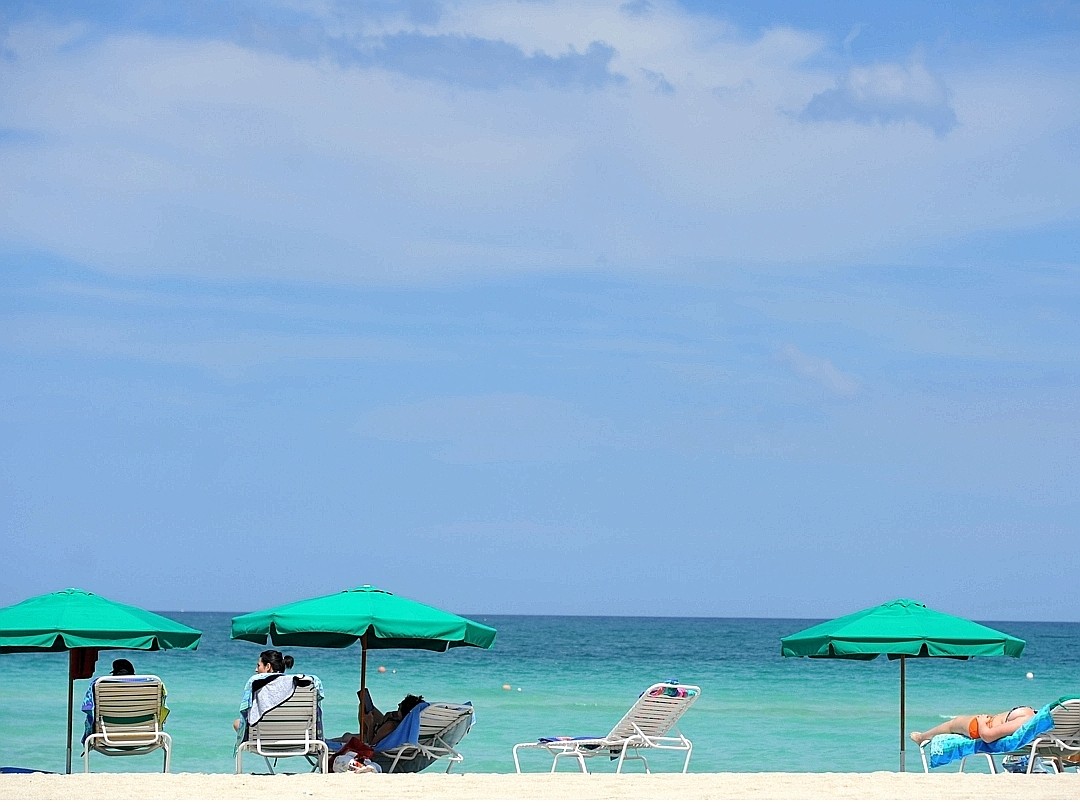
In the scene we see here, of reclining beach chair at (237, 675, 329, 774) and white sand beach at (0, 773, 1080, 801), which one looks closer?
white sand beach at (0, 773, 1080, 801)

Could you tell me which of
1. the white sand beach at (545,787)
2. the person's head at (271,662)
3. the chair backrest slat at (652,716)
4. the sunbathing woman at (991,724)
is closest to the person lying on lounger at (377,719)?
the person's head at (271,662)

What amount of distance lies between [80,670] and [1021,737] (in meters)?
6.28

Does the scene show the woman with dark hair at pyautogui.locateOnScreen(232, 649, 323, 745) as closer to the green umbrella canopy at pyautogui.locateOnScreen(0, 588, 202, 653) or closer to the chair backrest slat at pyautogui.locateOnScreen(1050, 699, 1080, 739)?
the green umbrella canopy at pyautogui.locateOnScreen(0, 588, 202, 653)

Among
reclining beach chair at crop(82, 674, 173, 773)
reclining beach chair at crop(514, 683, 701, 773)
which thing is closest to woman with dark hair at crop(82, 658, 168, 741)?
reclining beach chair at crop(82, 674, 173, 773)

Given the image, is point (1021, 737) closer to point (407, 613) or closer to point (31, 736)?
point (407, 613)

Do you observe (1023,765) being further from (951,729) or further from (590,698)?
(590,698)

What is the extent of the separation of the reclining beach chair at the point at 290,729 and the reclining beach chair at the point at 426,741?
637 mm

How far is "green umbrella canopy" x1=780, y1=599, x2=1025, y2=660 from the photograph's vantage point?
354 inches

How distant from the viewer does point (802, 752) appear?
16641 mm

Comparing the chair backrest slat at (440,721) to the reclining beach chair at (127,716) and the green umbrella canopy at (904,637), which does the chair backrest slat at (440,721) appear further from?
the green umbrella canopy at (904,637)

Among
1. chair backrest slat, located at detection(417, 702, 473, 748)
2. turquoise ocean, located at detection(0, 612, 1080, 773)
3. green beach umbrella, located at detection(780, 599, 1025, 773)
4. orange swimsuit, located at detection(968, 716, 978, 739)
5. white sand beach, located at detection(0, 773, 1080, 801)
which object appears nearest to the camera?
white sand beach, located at detection(0, 773, 1080, 801)

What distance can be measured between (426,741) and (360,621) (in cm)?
128

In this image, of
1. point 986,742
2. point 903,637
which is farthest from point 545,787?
point 986,742

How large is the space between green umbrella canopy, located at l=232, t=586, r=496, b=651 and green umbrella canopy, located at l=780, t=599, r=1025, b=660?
2.19 metres
